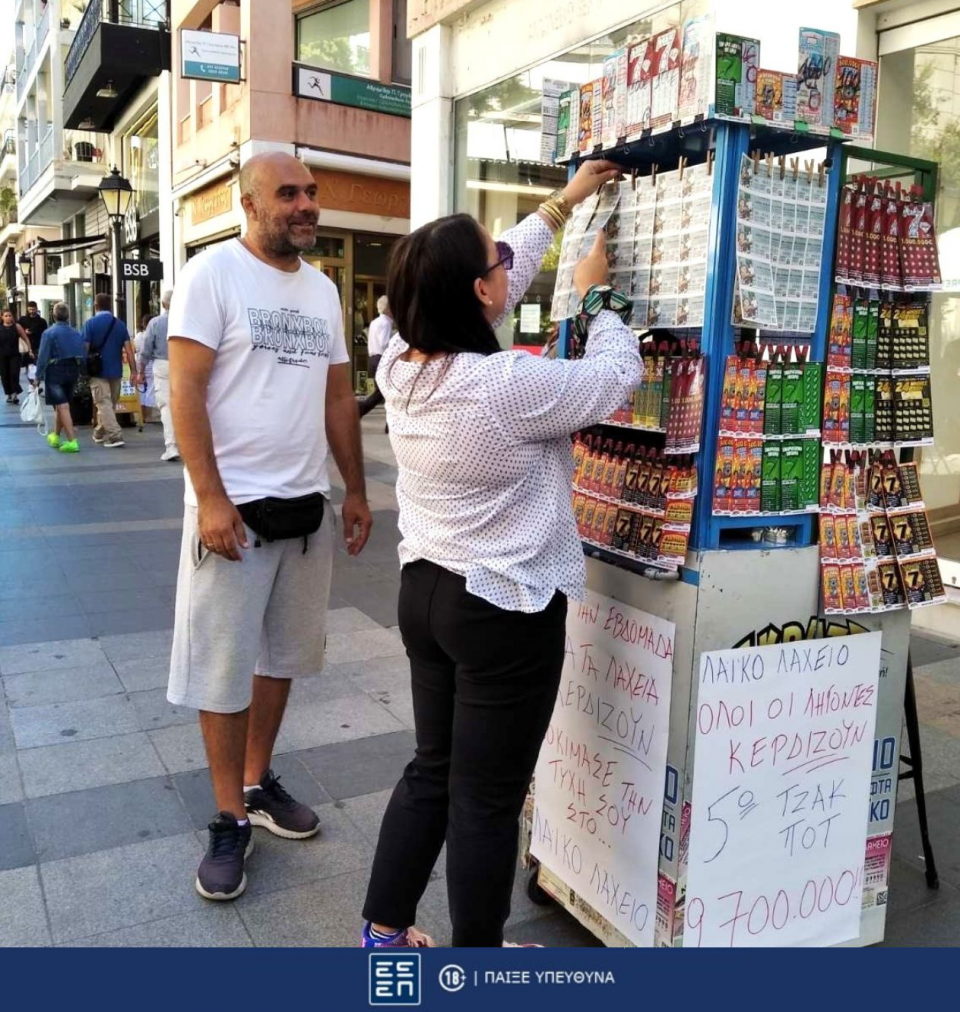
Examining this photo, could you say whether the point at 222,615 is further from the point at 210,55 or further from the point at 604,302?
the point at 210,55

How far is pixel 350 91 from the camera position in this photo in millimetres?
15898

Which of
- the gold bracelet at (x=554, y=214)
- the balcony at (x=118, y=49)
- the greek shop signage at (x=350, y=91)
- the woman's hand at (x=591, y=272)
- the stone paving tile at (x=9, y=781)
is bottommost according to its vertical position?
the stone paving tile at (x=9, y=781)

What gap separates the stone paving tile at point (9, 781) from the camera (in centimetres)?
327

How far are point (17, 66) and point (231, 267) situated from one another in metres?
44.8

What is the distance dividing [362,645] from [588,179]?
3090mm

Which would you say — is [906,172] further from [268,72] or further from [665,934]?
[268,72]

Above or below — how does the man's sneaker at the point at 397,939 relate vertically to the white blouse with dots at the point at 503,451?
below

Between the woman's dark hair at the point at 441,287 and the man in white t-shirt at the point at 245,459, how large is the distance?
824mm

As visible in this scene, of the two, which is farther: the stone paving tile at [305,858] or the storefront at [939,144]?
the storefront at [939,144]

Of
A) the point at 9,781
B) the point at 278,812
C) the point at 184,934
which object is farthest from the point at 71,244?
the point at 184,934

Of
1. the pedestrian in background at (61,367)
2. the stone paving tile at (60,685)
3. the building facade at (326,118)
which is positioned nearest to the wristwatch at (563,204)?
the stone paving tile at (60,685)

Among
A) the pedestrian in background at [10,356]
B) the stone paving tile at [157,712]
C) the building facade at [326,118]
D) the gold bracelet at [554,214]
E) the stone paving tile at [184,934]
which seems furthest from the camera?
the pedestrian in background at [10,356]
